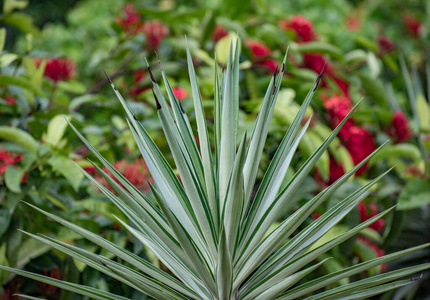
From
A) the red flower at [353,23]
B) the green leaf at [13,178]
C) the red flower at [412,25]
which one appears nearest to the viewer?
the green leaf at [13,178]

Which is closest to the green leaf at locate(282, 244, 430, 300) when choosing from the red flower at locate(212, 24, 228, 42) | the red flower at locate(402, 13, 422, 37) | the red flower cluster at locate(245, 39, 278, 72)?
the red flower cluster at locate(245, 39, 278, 72)

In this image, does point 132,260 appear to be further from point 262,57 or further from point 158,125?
point 262,57

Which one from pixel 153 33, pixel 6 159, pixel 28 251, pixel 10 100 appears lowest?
pixel 28 251

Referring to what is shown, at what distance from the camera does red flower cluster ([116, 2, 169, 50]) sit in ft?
7.61

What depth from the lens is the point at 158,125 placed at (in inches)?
72.0

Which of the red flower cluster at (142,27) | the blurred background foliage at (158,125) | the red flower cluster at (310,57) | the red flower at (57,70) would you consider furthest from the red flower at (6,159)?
the red flower cluster at (310,57)

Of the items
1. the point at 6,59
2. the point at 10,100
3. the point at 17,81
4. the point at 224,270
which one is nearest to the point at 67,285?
the point at 224,270

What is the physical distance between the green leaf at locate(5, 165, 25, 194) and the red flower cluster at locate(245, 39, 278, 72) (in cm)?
126

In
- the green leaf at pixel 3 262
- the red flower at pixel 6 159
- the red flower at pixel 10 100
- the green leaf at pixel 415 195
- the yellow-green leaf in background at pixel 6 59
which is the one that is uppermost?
the green leaf at pixel 415 195

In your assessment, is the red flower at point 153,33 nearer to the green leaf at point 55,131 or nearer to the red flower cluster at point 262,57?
the red flower cluster at point 262,57

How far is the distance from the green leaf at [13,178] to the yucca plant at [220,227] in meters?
0.45

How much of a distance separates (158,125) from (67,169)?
487 millimetres

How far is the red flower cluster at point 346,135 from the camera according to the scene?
1.85 meters

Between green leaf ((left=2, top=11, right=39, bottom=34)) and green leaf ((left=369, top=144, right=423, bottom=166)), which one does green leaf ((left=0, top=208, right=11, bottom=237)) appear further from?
green leaf ((left=369, top=144, right=423, bottom=166))
